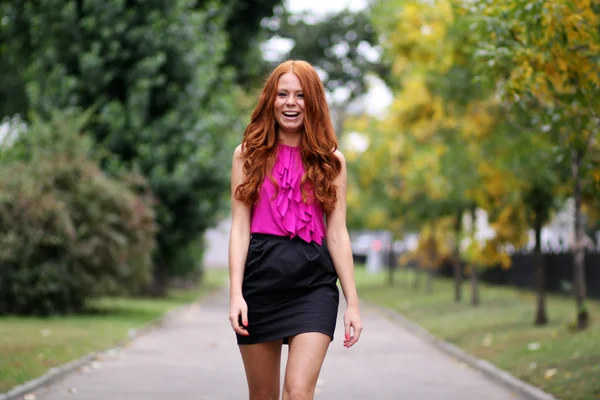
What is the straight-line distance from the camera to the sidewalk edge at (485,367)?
10.5m

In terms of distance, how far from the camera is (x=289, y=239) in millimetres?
4848

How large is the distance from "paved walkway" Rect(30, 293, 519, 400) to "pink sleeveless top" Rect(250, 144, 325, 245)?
5.62 m

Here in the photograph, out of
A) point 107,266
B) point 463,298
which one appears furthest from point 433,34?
point 463,298

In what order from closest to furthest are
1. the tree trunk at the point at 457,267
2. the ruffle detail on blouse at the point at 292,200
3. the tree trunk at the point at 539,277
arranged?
1. the ruffle detail on blouse at the point at 292,200
2. the tree trunk at the point at 539,277
3. the tree trunk at the point at 457,267


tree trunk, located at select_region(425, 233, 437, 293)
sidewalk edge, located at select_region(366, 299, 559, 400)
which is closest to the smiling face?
sidewalk edge, located at select_region(366, 299, 559, 400)

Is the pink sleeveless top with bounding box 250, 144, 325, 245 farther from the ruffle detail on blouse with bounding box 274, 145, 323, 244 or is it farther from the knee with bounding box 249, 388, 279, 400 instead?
the knee with bounding box 249, 388, 279, 400

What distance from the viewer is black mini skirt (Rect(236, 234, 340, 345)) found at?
4754 millimetres

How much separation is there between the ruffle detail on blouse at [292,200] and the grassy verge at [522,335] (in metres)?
5.41

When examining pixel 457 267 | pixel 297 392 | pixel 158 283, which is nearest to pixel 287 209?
pixel 297 392

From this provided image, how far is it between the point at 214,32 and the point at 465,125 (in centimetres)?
1039

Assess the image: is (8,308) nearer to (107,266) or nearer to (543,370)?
(107,266)

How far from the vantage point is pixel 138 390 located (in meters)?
10.7

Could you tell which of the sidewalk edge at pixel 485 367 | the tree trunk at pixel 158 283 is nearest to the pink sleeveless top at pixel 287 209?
the sidewalk edge at pixel 485 367

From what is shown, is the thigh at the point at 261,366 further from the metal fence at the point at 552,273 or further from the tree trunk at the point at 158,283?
the tree trunk at the point at 158,283
